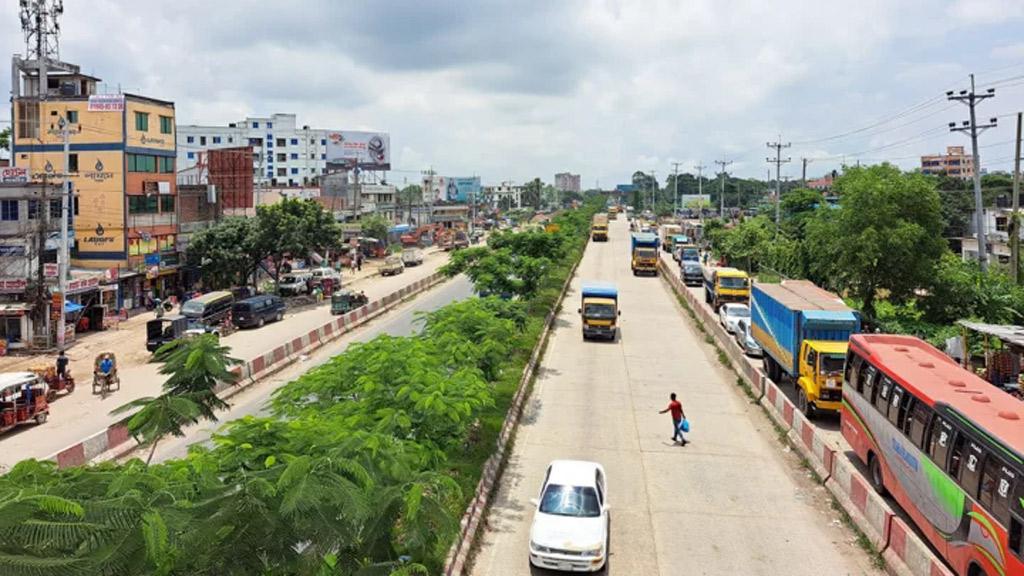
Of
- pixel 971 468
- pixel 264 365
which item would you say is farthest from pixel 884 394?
pixel 264 365

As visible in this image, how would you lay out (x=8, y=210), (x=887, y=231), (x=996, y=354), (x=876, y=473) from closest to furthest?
(x=876, y=473) < (x=996, y=354) < (x=887, y=231) < (x=8, y=210)

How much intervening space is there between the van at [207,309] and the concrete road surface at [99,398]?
137cm

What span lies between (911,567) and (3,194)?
45185mm

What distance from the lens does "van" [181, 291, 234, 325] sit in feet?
139

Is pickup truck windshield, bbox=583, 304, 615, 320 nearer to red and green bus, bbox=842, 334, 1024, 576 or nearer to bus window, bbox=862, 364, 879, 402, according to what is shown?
red and green bus, bbox=842, 334, 1024, 576

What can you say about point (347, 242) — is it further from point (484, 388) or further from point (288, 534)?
point (288, 534)

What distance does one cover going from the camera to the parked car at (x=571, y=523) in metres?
14.3

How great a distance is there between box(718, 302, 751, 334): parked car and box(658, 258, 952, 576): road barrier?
8.66m

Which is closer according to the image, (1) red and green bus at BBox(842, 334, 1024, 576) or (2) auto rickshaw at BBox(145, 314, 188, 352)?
(1) red and green bus at BBox(842, 334, 1024, 576)

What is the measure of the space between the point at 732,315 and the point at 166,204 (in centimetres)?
3681

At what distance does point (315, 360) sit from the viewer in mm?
36156

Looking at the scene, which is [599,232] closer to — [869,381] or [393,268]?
[393,268]

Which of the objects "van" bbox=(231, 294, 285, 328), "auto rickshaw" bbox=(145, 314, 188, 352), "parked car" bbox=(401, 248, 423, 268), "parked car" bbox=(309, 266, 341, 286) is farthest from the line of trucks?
"parked car" bbox=(401, 248, 423, 268)

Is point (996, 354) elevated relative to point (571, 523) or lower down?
elevated
